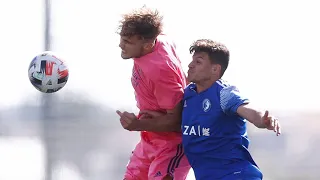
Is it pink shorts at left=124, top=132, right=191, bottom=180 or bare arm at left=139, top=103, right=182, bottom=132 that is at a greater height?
bare arm at left=139, top=103, right=182, bottom=132

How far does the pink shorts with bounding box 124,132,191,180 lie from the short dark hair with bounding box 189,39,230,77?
1.64 ft

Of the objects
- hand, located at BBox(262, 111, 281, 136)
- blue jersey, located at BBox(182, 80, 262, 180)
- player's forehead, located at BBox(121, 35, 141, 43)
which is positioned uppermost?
player's forehead, located at BBox(121, 35, 141, 43)

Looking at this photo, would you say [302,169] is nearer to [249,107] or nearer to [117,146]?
[117,146]

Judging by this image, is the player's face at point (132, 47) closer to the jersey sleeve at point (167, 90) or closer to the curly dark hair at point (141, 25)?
the curly dark hair at point (141, 25)

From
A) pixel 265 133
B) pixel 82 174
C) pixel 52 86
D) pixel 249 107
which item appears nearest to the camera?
pixel 249 107

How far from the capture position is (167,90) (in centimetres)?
442

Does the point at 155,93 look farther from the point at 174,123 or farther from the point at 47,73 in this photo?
the point at 47,73

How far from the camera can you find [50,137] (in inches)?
300

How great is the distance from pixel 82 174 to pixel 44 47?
48.0 inches

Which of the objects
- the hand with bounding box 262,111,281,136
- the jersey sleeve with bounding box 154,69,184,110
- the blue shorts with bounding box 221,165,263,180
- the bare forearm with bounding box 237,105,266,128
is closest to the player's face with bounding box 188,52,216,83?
the jersey sleeve with bounding box 154,69,184,110

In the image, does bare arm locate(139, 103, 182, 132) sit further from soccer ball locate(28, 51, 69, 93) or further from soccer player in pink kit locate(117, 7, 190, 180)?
soccer ball locate(28, 51, 69, 93)

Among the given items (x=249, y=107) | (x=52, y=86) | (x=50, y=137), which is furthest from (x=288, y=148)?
(x=249, y=107)

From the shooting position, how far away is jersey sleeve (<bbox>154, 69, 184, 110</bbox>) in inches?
174

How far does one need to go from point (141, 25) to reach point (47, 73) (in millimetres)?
824
